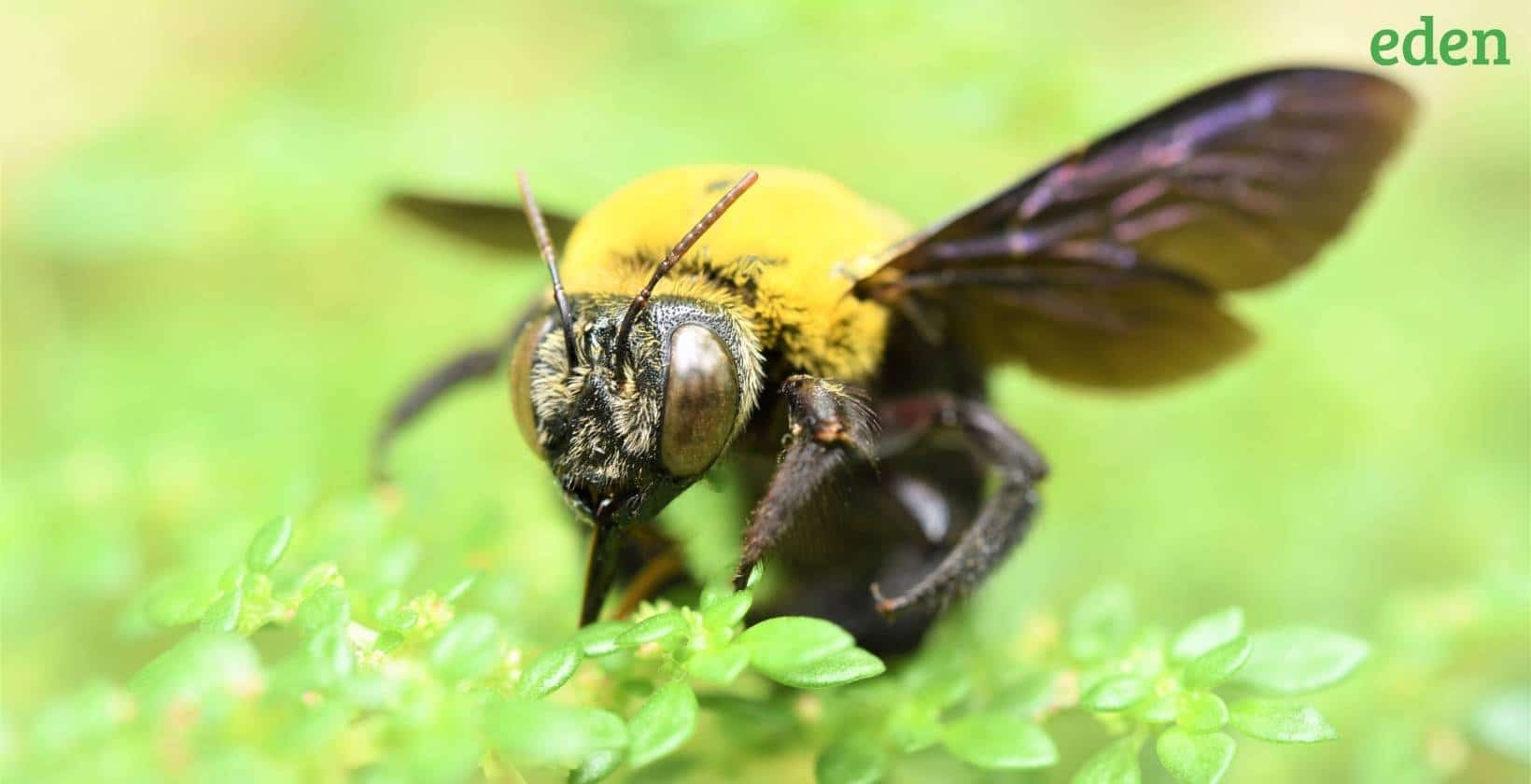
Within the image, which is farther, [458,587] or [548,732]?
[458,587]

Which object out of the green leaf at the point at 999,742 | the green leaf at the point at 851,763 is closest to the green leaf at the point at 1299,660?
the green leaf at the point at 999,742

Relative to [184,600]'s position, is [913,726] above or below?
below

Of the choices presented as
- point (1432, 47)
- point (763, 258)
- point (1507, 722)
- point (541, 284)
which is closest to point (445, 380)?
point (541, 284)

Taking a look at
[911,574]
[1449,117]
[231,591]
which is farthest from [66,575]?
[1449,117]

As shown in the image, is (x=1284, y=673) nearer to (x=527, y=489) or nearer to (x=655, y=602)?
(x=655, y=602)

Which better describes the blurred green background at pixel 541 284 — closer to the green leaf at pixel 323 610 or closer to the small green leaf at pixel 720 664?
the green leaf at pixel 323 610

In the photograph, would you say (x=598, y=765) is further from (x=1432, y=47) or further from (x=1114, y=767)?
(x=1432, y=47)
